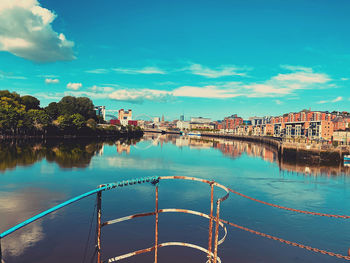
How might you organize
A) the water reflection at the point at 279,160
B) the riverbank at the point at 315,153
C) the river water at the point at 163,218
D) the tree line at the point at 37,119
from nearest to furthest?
the river water at the point at 163,218 < the water reflection at the point at 279,160 < the riverbank at the point at 315,153 < the tree line at the point at 37,119

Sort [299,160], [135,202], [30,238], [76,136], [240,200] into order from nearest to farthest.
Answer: [30,238]
[135,202]
[240,200]
[299,160]
[76,136]

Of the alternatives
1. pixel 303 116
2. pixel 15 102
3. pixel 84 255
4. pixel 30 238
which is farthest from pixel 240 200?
pixel 303 116

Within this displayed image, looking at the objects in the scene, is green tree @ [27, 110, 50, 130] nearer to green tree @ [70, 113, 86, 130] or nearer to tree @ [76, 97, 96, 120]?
green tree @ [70, 113, 86, 130]

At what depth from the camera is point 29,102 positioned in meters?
125

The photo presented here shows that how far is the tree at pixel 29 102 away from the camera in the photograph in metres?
122

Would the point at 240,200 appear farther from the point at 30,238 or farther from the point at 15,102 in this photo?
the point at 15,102

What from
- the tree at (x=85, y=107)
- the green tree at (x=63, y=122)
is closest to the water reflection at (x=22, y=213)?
the green tree at (x=63, y=122)

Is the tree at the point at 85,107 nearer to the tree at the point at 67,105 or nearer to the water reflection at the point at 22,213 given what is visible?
the tree at the point at 67,105

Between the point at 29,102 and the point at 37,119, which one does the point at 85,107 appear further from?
the point at 37,119

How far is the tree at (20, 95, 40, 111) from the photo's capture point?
122m

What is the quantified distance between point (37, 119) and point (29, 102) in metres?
27.7

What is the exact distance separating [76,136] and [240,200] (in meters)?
111

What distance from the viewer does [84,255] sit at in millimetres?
17281

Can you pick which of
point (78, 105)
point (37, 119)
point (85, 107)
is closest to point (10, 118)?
point (37, 119)
